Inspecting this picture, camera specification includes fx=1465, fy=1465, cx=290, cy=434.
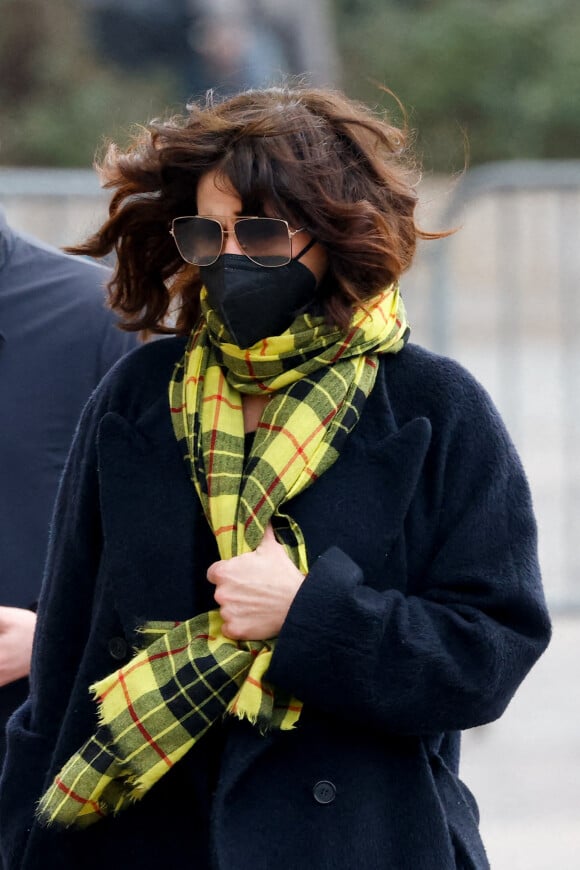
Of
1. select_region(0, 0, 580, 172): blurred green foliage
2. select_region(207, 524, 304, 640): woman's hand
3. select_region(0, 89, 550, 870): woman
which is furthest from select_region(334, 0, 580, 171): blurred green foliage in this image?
select_region(207, 524, 304, 640): woman's hand

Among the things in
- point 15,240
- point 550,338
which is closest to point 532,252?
point 550,338

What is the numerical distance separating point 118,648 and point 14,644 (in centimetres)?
43

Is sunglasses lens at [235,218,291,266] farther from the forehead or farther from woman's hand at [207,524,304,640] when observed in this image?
woman's hand at [207,524,304,640]

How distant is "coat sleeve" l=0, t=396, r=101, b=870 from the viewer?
93.3 inches

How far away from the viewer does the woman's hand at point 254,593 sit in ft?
7.02

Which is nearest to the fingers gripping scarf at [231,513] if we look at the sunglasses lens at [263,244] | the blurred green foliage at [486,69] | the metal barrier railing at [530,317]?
the sunglasses lens at [263,244]

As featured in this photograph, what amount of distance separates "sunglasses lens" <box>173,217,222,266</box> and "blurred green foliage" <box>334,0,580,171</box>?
17399 mm

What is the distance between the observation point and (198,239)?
7.45ft

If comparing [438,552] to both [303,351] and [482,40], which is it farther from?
[482,40]

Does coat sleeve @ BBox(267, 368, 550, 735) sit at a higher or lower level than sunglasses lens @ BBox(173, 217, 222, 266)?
lower

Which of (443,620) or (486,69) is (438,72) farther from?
(443,620)

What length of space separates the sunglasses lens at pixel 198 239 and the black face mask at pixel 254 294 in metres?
0.02

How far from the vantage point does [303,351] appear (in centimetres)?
225

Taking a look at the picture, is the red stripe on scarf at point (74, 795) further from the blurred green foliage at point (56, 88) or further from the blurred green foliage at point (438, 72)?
the blurred green foliage at point (438, 72)
